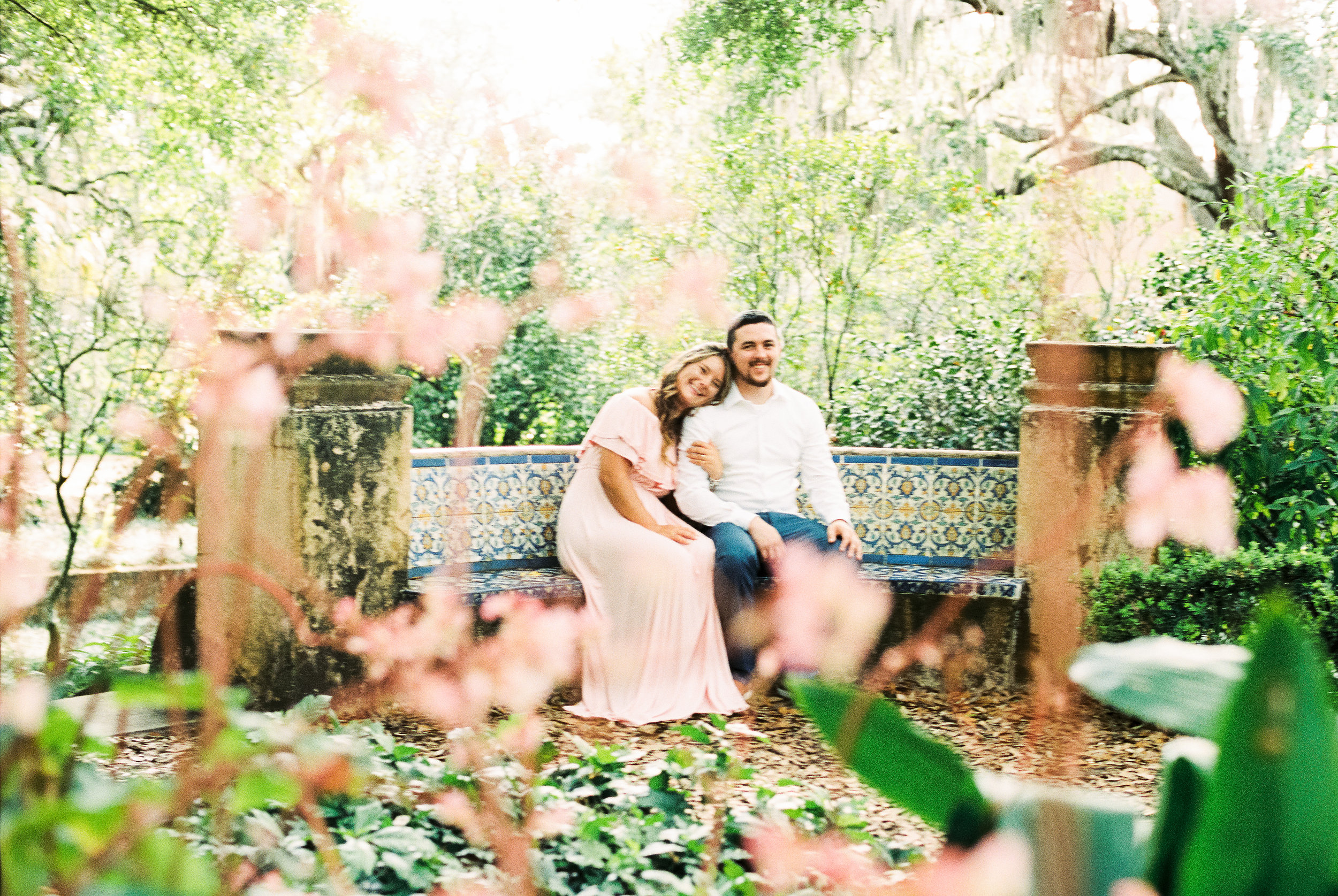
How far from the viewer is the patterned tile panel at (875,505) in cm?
464

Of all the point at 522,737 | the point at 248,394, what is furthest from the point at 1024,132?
the point at 522,737

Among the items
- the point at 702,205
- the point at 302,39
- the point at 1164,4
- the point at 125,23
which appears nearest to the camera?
the point at 125,23

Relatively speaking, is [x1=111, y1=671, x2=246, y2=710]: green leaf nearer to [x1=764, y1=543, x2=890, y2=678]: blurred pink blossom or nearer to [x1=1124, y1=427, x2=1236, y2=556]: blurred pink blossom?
[x1=1124, y1=427, x2=1236, y2=556]: blurred pink blossom

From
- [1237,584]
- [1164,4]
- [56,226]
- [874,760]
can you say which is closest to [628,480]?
[1237,584]

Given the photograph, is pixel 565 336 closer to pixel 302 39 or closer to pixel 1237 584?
pixel 302 39

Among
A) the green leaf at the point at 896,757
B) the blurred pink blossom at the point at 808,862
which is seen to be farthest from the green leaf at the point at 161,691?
the blurred pink blossom at the point at 808,862

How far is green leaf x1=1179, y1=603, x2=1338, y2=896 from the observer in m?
0.58

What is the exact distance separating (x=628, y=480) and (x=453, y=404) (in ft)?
16.2

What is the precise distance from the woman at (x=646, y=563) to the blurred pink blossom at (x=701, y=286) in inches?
126

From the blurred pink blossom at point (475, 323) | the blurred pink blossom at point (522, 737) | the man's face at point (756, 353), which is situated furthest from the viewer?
the blurred pink blossom at point (475, 323)

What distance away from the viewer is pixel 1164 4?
29.2ft

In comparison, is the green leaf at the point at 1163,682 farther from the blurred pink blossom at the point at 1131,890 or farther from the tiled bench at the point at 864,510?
the tiled bench at the point at 864,510

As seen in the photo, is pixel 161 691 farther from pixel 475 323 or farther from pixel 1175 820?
pixel 475 323

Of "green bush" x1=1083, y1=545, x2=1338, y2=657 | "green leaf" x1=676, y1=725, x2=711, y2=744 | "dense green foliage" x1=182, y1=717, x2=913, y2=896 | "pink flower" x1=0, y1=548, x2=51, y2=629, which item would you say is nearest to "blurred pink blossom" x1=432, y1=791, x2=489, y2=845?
"dense green foliage" x1=182, y1=717, x2=913, y2=896
